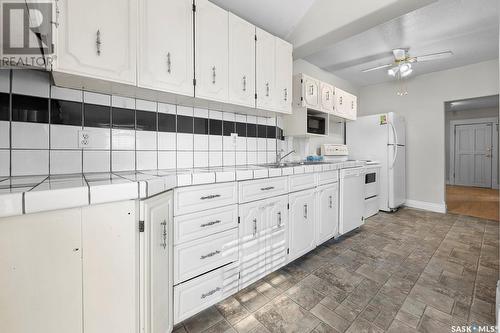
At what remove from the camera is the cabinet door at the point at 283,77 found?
2.21m

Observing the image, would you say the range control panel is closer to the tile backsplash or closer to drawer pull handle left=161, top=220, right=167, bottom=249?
the tile backsplash

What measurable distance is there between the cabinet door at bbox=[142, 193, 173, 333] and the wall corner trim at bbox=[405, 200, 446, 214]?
4.61m

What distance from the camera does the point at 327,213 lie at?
2375 mm

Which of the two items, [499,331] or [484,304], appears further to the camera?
[484,304]

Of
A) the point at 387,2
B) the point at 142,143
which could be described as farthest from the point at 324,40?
the point at 142,143

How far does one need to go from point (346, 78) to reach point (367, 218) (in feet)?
8.96

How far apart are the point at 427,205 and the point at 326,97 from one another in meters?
2.98

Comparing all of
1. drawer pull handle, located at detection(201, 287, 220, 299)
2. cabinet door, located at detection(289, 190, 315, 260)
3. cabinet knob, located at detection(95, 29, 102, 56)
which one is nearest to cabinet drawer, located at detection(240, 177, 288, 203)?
cabinet door, located at detection(289, 190, 315, 260)

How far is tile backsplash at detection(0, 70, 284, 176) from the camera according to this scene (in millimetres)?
1232

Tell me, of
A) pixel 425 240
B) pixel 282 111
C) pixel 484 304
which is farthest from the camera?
pixel 425 240

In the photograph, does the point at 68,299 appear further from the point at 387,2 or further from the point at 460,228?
the point at 460,228

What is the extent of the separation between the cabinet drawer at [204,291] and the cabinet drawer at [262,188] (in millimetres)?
504

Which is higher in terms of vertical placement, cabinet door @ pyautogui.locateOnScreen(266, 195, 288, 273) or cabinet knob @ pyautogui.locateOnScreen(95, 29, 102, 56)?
cabinet knob @ pyautogui.locateOnScreen(95, 29, 102, 56)

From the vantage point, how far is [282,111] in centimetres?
227
